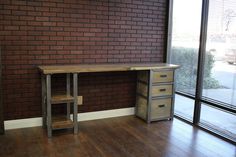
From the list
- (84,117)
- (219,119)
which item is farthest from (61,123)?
(219,119)

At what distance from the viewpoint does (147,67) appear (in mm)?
3777

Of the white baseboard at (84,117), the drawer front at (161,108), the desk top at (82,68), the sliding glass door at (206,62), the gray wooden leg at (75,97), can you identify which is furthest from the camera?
the drawer front at (161,108)

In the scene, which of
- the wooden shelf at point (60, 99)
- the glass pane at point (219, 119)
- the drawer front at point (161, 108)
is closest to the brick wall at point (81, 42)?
the wooden shelf at point (60, 99)

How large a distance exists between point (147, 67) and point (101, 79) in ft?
2.60

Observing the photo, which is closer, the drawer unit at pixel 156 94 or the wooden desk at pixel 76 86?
the wooden desk at pixel 76 86

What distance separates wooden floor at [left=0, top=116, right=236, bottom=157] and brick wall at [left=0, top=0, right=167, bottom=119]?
0.49m

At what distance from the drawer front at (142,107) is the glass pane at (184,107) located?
Answer: 68cm

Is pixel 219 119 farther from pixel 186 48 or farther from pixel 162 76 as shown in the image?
pixel 186 48

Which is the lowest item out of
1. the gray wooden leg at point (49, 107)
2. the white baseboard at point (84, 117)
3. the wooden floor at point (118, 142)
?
the wooden floor at point (118, 142)

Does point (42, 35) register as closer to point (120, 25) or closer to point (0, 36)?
point (0, 36)

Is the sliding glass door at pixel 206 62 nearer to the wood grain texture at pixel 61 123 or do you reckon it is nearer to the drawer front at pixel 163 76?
the drawer front at pixel 163 76

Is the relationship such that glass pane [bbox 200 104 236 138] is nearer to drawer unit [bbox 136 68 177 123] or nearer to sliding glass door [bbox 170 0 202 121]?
sliding glass door [bbox 170 0 202 121]

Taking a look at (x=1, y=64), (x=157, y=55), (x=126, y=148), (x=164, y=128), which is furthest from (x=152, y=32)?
(x=1, y=64)

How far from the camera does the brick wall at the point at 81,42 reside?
11.4 ft
